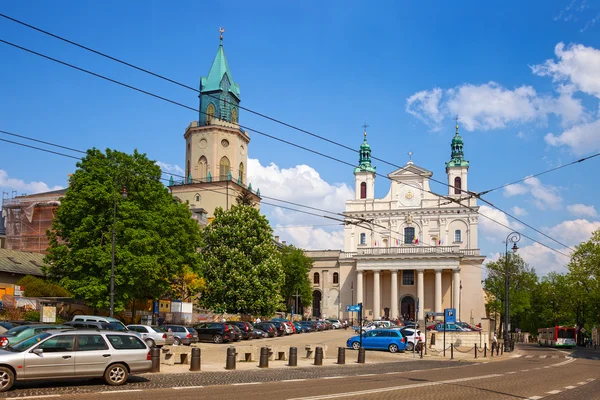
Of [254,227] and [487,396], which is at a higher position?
[254,227]

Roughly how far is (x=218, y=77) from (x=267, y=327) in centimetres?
4797

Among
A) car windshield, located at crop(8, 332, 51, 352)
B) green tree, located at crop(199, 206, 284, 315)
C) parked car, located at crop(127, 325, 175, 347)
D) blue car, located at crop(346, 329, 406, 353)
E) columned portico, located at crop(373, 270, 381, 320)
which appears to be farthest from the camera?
columned portico, located at crop(373, 270, 381, 320)

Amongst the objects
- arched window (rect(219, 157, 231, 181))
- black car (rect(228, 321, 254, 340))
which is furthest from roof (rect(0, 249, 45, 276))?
arched window (rect(219, 157, 231, 181))

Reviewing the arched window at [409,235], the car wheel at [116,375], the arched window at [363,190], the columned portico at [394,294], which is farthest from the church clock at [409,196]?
the car wheel at [116,375]

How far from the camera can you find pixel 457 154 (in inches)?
3935

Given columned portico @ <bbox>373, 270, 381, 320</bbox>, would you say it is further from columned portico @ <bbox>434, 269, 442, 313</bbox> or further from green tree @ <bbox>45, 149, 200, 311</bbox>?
green tree @ <bbox>45, 149, 200, 311</bbox>

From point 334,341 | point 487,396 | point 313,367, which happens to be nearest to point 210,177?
point 334,341

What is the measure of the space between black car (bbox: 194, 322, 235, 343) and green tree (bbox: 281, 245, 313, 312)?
4755cm

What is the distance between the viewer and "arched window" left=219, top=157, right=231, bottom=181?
89.1m

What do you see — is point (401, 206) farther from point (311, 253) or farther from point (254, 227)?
point (254, 227)

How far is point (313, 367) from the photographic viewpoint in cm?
2739

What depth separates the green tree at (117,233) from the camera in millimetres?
41062

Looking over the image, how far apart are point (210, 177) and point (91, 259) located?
156 ft

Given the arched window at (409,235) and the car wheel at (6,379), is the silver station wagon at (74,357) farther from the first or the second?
the arched window at (409,235)
